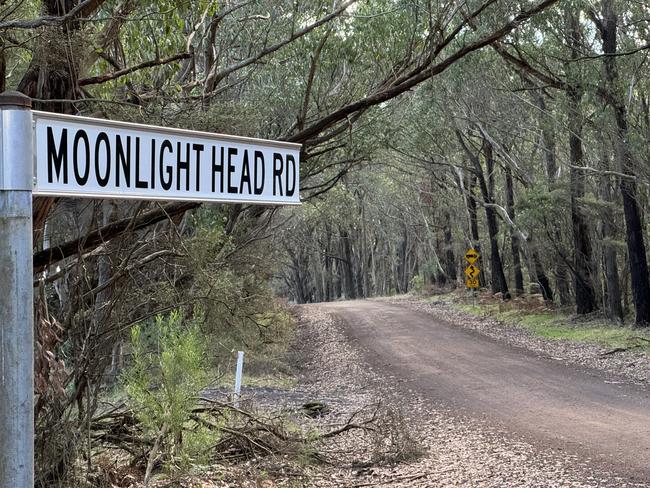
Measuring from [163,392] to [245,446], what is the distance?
4.84 ft

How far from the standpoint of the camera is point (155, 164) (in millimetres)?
2682

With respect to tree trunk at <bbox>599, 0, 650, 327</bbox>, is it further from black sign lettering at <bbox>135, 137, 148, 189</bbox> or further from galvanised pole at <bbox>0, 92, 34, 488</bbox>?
galvanised pole at <bbox>0, 92, 34, 488</bbox>

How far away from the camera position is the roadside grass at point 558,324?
1961 cm

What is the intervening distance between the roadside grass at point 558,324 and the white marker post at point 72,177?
1635cm

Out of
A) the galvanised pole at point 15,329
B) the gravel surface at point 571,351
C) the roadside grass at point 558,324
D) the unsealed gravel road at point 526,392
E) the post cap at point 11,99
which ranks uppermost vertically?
the post cap at point 11,99

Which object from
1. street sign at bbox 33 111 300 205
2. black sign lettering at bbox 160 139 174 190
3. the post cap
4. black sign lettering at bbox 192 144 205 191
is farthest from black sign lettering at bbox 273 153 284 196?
the post cap

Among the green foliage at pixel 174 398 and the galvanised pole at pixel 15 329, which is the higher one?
the galvanised pole at pixel 15 329

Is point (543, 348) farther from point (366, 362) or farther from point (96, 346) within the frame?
point (96, 346)

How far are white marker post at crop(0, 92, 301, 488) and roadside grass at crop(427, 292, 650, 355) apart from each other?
16.4 m

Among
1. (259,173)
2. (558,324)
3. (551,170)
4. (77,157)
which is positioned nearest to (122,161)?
(77,157)

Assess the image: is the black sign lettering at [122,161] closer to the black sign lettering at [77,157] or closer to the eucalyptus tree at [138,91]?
the black sign lettering at [77,157]

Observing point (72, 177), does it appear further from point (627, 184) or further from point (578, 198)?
point (578, 198)

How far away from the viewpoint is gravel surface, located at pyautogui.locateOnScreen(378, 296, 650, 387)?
15.9 m

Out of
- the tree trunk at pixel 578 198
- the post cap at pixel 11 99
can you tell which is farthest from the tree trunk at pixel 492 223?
the post cap at pixel 11 99
